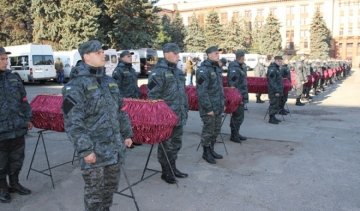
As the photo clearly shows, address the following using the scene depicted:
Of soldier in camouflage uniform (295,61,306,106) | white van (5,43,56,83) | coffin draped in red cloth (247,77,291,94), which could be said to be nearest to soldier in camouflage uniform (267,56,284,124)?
coffin draped in red cloth (247,77,291,94)

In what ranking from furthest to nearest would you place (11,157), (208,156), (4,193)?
(208,156) < (11,157) < (4,193)

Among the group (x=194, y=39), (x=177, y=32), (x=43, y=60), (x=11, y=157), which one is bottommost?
(x=11, y=157)

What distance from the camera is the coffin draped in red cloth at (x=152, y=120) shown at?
5.06m

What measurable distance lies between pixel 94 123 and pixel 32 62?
2421 centimetres

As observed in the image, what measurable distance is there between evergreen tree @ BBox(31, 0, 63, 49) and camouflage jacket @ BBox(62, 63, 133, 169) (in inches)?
1347

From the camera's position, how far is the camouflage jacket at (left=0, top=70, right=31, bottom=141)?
4980mm

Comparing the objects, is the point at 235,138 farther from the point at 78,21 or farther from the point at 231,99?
the point at 78,21

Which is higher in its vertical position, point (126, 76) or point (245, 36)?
point (245, 36)

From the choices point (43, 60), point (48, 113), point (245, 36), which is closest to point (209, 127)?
point (48, 113)

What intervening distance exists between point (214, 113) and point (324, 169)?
2.08m

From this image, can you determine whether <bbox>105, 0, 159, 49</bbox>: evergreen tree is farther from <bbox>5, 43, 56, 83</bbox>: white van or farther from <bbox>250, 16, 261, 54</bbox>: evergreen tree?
<bbox>250, 16, 261, 54</bbox>: evergreen tree

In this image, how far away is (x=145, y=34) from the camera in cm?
3834

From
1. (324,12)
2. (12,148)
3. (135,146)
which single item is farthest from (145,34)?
(324,12)

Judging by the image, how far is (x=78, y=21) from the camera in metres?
34.4
